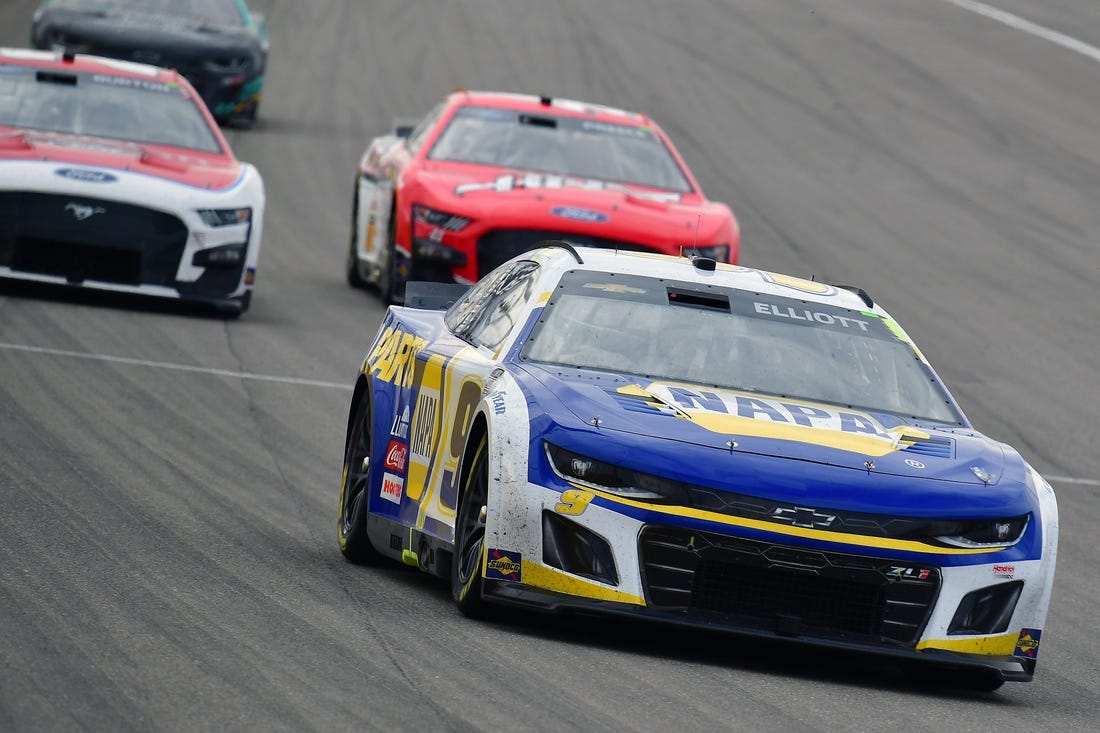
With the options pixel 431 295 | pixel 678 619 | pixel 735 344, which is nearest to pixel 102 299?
pixel 431 295

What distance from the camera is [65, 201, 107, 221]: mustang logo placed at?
14.4 m

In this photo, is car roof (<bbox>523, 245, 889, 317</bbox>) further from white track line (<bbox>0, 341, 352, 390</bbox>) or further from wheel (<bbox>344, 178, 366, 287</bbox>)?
wheel (<bbox>344, 178, 366, 287</bbox>)

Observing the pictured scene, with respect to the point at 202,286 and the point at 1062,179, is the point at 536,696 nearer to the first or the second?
the point at 202,286

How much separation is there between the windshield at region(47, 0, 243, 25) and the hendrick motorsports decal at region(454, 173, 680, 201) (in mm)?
10387

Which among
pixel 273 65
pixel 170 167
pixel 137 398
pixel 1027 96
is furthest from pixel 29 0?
pixel 137 398

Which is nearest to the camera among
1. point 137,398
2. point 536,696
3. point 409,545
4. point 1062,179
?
point 536,696

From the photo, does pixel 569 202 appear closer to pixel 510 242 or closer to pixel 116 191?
pixel 510 242

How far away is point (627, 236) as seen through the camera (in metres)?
14.7

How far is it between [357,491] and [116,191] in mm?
6306

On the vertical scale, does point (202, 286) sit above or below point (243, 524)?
below

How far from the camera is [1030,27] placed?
35500mm

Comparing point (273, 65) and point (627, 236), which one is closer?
point (627, 236)

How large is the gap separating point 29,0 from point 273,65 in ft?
16.6

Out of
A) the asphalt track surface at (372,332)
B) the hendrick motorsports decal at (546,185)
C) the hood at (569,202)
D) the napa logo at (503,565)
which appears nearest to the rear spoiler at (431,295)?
the asphalt track surface at (372,332)
